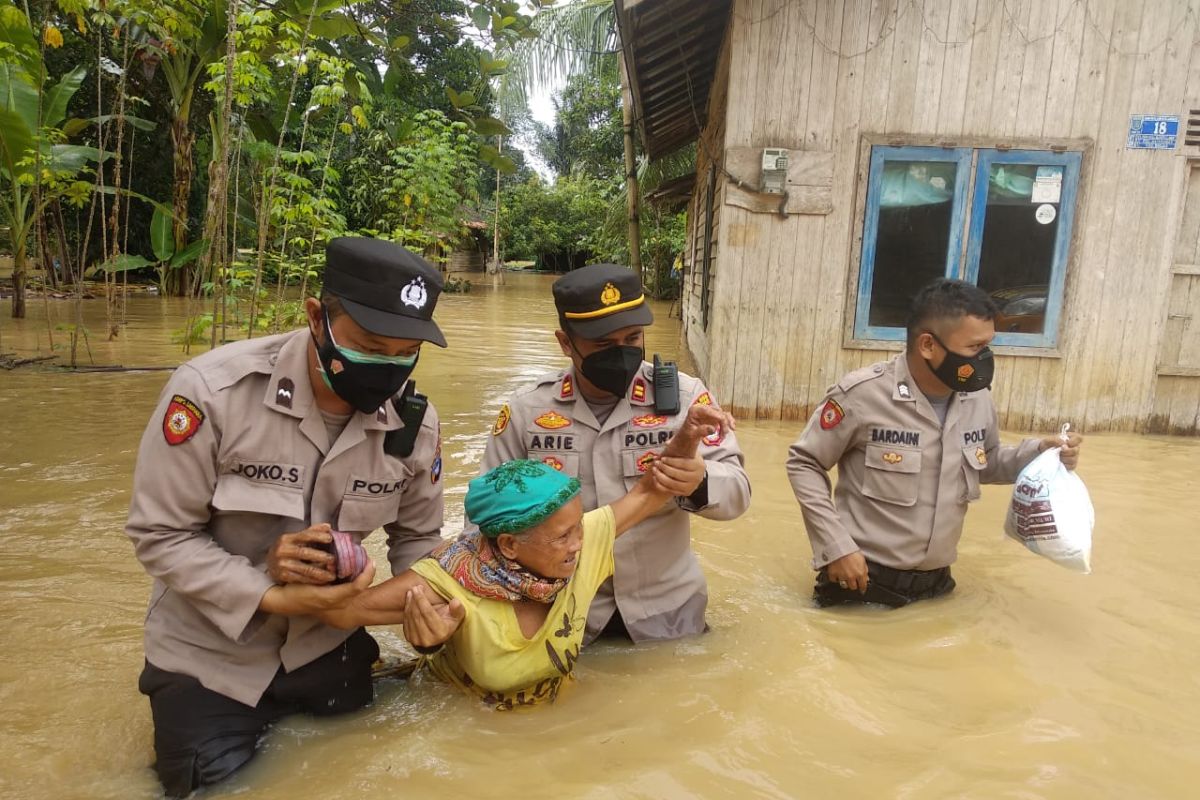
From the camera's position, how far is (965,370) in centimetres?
335

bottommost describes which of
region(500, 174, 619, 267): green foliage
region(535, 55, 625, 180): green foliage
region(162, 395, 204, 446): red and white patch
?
region(162, 395, 204, 446): red and white patch

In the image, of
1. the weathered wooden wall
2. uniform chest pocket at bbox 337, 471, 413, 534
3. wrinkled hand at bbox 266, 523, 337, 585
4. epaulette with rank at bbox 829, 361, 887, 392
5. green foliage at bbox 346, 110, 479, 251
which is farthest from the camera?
green foliage at bbox 346, 110, 479, 251

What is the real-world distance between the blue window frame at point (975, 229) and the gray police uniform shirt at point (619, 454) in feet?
16.1

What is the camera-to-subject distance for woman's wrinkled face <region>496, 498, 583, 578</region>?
7.79 ft

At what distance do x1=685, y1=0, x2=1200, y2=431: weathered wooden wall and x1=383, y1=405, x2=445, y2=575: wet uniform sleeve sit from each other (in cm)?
509

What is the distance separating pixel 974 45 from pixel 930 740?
6376mm

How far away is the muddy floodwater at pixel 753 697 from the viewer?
8.06 feet

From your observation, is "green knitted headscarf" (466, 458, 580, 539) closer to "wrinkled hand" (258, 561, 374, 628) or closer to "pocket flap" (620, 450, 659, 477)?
"wrinkled hand" (258, 561, 374, 628)

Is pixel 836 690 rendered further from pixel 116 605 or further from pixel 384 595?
pixel 116 605

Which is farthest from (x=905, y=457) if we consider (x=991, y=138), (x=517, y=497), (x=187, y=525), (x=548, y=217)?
(x=548, y=217)

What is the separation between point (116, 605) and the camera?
384cm

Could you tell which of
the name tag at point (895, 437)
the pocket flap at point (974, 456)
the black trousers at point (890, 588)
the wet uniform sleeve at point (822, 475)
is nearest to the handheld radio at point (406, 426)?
the wet uniform sleeve at point (822, 475)

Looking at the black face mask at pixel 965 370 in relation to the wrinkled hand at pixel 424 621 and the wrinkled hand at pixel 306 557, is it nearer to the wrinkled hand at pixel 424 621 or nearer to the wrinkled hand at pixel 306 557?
the wrinkled hand at pixel 424 621

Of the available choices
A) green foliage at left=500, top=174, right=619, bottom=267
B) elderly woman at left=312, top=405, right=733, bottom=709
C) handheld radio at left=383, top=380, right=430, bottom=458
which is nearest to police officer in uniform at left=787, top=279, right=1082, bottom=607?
elderly woman at left=312, top=405, right=733, bottom=709
